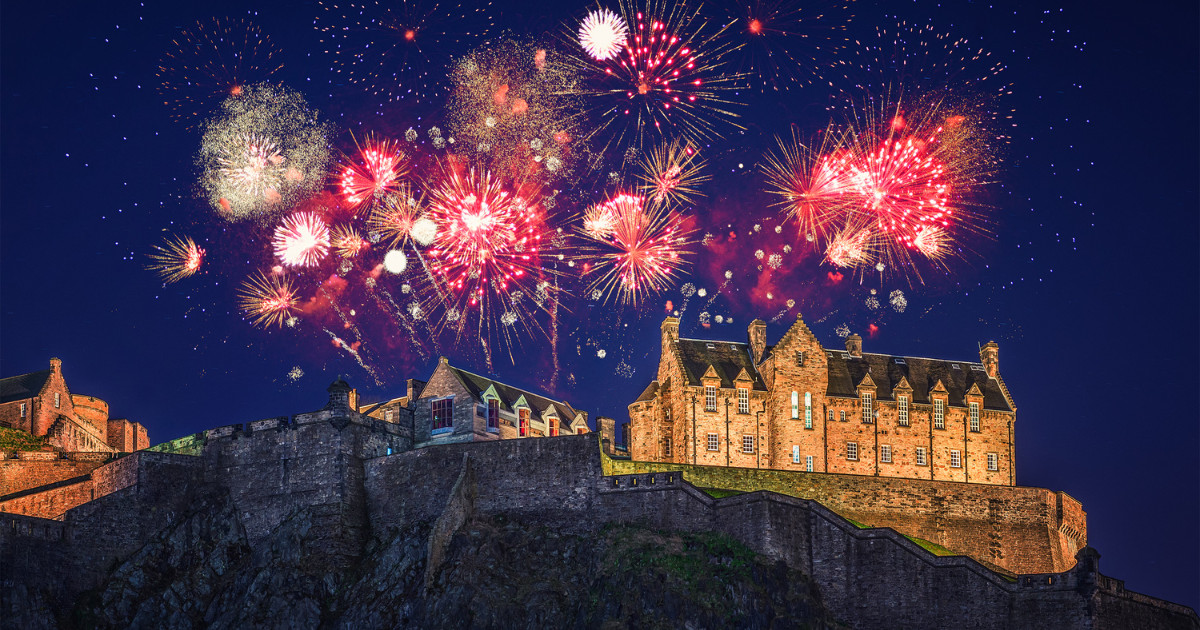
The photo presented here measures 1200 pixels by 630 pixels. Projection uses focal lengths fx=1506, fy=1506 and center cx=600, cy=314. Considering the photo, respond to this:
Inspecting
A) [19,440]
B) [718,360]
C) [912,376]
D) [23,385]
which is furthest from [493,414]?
[23,385]

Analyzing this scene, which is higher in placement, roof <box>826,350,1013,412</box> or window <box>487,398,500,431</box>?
roof <box>826,350,1013,412</box>

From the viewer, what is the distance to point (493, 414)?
82062 mm

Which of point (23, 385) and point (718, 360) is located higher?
point (718, 360)

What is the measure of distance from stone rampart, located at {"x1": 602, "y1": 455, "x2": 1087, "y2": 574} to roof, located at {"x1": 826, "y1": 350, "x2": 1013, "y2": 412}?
8.05 metres

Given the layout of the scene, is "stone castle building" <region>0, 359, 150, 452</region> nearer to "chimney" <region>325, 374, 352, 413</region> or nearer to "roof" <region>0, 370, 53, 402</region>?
"roof" <region>0, 370, 53, 402</region>

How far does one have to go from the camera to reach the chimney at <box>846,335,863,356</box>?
88438 mm

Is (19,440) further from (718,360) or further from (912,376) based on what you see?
(912,376)

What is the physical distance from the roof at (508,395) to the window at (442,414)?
1.36m

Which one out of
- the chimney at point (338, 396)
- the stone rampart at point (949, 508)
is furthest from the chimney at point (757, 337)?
the chimney at point (338, 396)

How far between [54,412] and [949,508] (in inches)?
2126

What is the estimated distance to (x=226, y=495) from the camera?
3022 inches

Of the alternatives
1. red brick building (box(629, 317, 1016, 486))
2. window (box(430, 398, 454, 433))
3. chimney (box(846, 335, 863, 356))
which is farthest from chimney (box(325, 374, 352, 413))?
chimney (box(846, 335, 863, 356))

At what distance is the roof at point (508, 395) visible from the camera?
81.8m

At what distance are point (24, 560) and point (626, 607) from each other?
28150 millimetres
